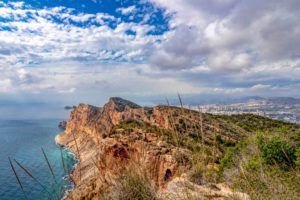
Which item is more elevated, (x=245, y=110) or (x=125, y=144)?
(x=245, y=110)

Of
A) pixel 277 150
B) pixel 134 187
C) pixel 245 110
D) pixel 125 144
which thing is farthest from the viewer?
pixel 277 150

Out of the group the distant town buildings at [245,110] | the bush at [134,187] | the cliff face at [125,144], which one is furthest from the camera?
the distant town buildings at [245,110]

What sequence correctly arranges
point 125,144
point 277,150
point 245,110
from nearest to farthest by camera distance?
point 245,110, point 125,144, point 277,150

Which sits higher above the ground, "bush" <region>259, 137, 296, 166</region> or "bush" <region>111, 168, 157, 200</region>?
"bush" <region>111, 168, 157, 200</region>


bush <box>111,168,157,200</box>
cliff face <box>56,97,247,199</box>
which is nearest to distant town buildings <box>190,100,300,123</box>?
cliff face <box>56,97,247,199</box>

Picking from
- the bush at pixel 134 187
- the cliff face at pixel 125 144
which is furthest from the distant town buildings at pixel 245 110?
the bush at pixel 134 187

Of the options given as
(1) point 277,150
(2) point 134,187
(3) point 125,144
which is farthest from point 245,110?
(1) point 277,150

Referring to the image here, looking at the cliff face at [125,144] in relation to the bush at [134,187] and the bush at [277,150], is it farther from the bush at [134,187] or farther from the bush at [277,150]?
the bush at [277,150]

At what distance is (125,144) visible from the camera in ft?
30.8

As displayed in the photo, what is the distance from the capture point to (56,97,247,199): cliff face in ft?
11.8

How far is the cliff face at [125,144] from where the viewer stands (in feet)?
11.8

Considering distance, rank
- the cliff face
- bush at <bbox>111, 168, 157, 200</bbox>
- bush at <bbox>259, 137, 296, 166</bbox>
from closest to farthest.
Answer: the cliff face < bush at <bbox>111, 168, 157, 200</bbox> < bush at <bbox>259, 137, 296, 166</bbox>

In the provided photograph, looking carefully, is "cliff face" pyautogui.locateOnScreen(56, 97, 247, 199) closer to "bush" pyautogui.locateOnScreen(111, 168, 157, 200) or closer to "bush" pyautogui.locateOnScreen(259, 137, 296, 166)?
"bush" pyautogui.locateOnScreen(111, 168, 157, 200)

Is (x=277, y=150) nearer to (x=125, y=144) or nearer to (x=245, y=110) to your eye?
(x=245, y=110)
